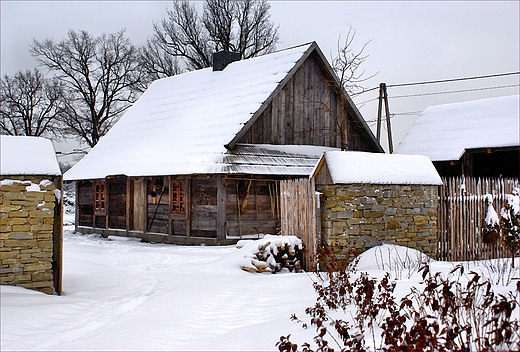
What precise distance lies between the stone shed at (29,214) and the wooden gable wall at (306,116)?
8526mm

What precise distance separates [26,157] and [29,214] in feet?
3.06

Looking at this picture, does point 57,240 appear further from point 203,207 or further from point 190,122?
point 190,122

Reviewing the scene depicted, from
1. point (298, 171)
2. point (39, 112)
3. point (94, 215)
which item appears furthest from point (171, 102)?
point (39, 112)

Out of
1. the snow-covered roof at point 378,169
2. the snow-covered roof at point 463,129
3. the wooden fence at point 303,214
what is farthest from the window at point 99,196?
the snow-covered roof at point 463,129

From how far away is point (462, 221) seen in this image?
36.4 feet

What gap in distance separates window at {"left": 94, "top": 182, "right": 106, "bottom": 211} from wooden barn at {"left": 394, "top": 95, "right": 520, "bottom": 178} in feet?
44.5

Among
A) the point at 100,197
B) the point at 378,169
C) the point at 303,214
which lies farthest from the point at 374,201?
the point at 100,197

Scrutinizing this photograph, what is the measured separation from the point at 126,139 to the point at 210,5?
55.8 ft

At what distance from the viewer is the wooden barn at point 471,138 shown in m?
19.0

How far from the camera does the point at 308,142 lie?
1797 centimetres

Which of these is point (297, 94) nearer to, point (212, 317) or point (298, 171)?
point (298, 171)

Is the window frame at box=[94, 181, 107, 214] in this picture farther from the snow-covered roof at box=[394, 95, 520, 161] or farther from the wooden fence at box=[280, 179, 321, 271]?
the snow-covered roof at box=[394, 95, 520, 161]

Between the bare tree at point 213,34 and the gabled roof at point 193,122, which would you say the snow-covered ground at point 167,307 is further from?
the bare tree at point 213,34

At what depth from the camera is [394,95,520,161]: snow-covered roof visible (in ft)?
62.2
